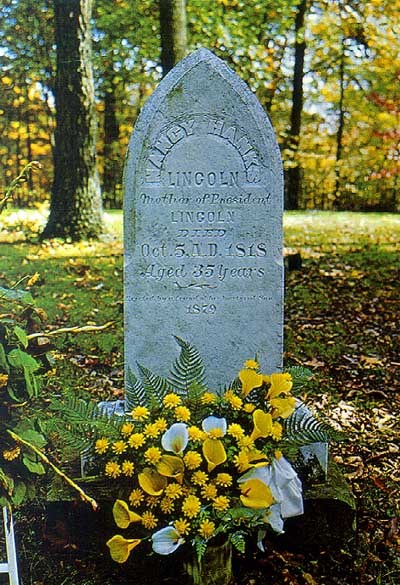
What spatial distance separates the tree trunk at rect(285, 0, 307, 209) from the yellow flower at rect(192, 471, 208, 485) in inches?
529

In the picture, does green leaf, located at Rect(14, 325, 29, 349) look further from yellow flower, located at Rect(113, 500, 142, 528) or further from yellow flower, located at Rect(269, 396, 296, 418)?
yellow flower, located at Rect(269, 396, 296, 418)

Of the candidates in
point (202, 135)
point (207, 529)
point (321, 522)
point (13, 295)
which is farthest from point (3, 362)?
point (321, 522)

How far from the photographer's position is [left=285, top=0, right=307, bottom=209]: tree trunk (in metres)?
15.5

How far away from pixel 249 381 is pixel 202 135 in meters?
1.25

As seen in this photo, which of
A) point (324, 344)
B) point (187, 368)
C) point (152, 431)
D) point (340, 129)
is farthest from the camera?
point (340, 129)

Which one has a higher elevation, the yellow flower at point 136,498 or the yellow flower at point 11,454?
the yellow flower at point 11,454

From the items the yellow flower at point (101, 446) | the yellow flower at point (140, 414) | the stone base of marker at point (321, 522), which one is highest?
the yellow flower at point (140, 414)

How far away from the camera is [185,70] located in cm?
375

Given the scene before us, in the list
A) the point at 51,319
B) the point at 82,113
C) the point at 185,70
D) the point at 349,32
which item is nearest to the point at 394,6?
the point at 349,32

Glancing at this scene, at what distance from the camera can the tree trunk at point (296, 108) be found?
50.9 ft

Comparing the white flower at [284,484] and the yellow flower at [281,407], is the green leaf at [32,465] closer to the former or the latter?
the white flower at [284,484]

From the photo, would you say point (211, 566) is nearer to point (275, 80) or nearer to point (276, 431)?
point (276, 431)

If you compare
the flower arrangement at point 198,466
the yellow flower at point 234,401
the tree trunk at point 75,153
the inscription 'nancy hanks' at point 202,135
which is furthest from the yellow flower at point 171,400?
the tree trunk at point 75,153

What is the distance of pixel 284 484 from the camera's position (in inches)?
138
